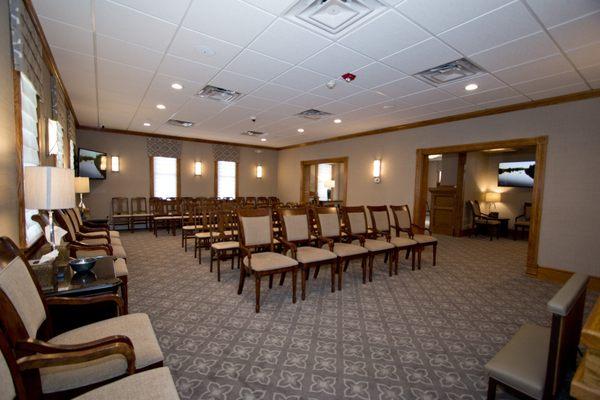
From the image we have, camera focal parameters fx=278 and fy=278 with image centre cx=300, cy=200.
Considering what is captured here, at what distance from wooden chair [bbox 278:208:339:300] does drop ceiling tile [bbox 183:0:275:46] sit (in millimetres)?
1993

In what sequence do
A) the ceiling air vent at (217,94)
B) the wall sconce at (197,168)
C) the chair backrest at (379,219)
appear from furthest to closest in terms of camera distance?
1. the wall sconce at (197,168)
2. the chair backrest at (379,219)
3. the ceiling air vent at (217,94)

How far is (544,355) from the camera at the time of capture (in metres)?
1.60

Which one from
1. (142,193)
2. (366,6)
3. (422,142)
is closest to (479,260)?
(422,142)

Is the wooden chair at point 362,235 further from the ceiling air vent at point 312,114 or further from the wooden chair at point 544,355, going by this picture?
the wooden chair at point 544,355

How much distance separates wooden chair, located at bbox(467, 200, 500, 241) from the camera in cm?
759

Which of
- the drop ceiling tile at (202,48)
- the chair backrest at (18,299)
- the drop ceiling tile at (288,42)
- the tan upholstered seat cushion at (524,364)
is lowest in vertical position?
Answer: the tan upholstered seat cushion at (524,364)

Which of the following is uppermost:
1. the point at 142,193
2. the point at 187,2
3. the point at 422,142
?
the point at 187,2

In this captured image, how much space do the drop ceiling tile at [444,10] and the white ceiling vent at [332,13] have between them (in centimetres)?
22

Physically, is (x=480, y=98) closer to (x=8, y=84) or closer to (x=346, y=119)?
(x=346, y=119)

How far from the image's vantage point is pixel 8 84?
→ 182cm

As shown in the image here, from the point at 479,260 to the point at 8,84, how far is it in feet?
21.4

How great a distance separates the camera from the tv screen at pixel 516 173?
770 cm

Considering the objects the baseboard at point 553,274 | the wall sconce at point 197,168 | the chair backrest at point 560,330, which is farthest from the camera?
the wall sconce at point 197,168

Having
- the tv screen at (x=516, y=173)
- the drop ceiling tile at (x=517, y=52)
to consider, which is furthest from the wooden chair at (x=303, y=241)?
the tv screen at (x=516, y=173)
